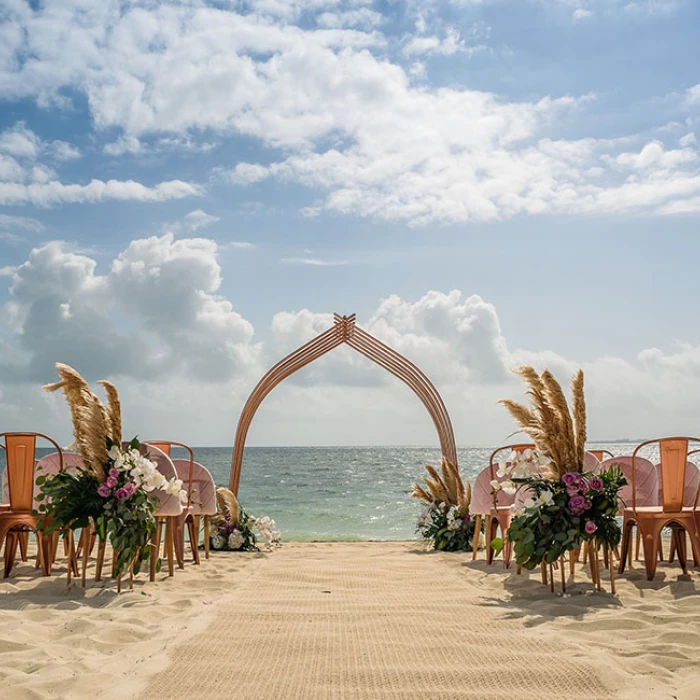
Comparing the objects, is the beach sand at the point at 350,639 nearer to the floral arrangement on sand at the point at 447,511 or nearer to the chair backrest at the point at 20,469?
the chair backrest at the point at 20,469

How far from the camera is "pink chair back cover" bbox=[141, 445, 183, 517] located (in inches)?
246

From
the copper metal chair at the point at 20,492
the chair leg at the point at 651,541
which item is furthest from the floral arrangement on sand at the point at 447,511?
the copper metal chair at the point at 20,492

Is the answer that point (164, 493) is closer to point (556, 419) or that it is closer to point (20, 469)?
point (20, 469)

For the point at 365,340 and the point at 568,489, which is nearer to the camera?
the point at 568,489

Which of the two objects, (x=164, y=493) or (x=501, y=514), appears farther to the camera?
(x=501, y=514)

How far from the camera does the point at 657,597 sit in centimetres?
527

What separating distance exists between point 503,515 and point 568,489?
79.6 inches

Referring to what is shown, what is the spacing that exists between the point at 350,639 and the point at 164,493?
9.16 feet

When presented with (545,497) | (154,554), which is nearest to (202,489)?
(154,554)

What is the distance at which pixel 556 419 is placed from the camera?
5.53 meters

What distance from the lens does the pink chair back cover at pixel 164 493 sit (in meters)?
6.24

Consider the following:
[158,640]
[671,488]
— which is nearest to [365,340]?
[671,488]

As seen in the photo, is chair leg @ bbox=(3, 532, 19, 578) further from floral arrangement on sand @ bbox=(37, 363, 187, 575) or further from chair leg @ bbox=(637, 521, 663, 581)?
chair leg @ bbox=(637, 521, 663, 581)

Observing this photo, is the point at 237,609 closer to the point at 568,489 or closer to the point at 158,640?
the point at 158,640
